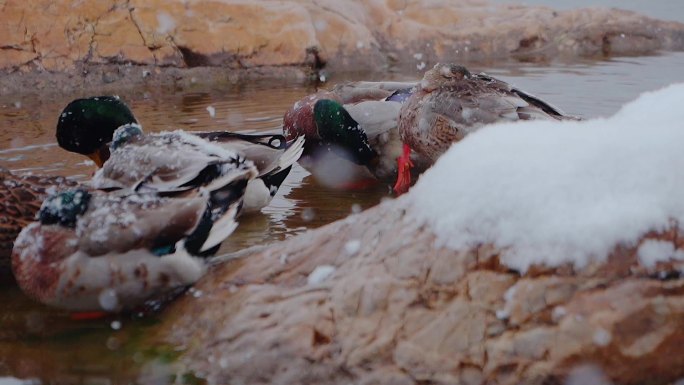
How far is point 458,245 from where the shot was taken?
2.41 meters

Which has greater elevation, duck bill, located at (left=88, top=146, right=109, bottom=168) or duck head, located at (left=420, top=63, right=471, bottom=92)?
duck head, located at (left=420, top=63, right=471, bottom=92)

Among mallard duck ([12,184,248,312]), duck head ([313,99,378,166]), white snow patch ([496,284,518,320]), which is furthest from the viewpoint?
duck head ([313,99,378,166])

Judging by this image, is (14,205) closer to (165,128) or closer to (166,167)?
(166,167)

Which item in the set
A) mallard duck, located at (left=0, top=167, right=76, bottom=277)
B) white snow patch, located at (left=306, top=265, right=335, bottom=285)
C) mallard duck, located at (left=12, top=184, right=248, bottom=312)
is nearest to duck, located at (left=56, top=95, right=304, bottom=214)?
mallard duck, located at (left=0, top=167, right=76, bottom=277)

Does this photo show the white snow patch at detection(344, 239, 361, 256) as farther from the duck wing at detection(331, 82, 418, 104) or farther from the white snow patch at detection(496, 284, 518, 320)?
the duck wing at detection(331, 82, 418, 104)

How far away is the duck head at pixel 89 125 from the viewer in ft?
15.3

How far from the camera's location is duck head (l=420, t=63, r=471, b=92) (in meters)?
4.81

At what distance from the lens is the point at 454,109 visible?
15.2ft

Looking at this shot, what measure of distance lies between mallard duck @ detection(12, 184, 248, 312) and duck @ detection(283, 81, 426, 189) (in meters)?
2.02

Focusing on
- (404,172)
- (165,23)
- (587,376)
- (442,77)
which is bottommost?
(404,172)

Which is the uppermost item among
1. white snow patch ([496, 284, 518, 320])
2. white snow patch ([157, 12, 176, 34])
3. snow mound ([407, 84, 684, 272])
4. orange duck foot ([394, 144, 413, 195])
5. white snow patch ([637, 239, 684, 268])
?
white snow patch ([157, 12, 176, 34])

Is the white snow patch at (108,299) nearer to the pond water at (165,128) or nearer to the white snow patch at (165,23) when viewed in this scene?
the pond water at (165,128)

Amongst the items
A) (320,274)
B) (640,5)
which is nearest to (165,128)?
(320,274)

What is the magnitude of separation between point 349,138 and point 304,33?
3767 millimetres
